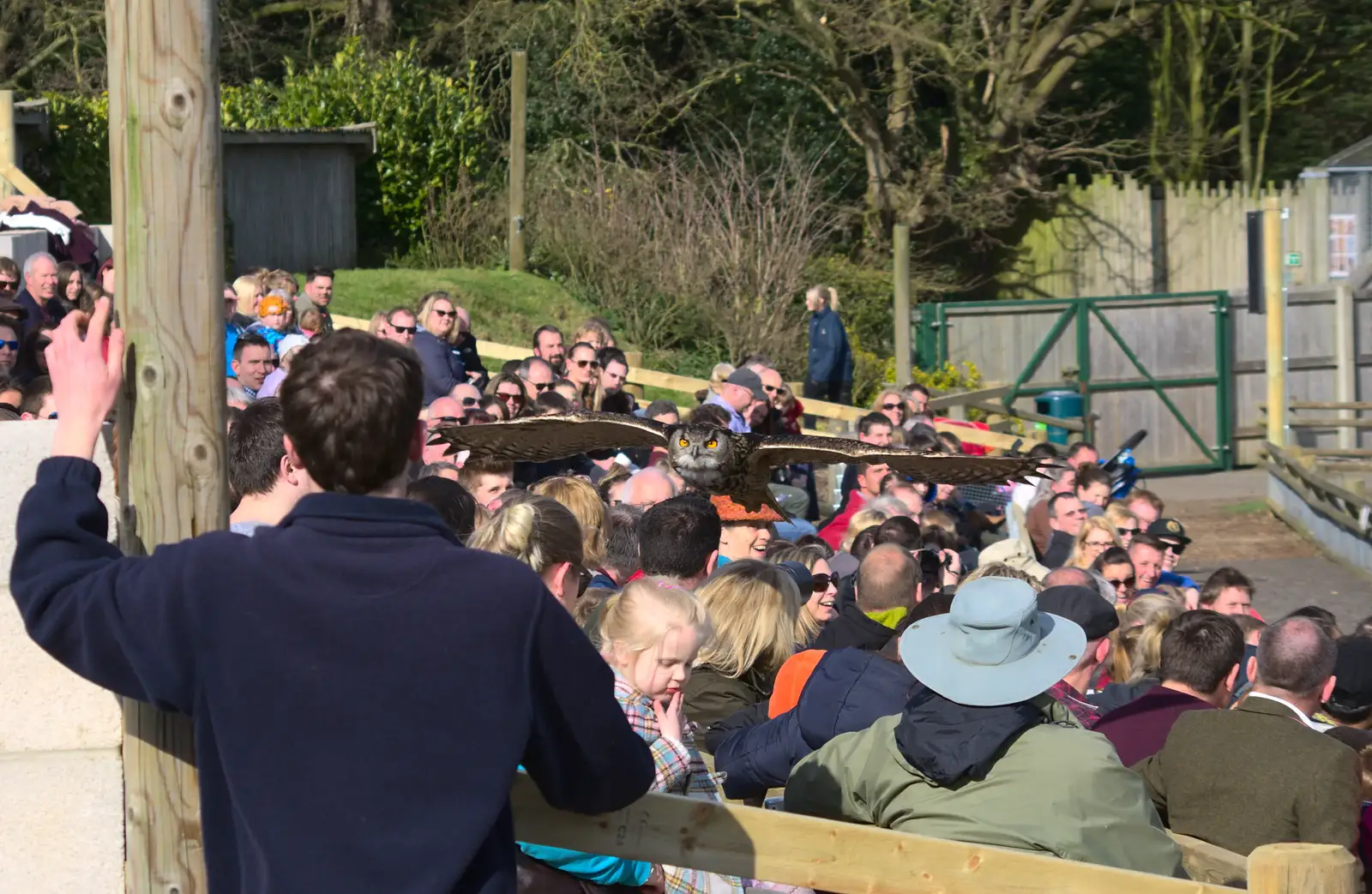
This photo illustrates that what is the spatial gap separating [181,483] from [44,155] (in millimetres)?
17923

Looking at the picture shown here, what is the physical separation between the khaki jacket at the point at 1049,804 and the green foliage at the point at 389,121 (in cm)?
1992

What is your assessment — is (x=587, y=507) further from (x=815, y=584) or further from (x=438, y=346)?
(x=438, y=346)

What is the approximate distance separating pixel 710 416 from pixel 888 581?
118 inches

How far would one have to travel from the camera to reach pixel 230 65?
25688 millimetres

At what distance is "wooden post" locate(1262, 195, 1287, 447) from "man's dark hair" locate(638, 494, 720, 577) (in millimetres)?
13510

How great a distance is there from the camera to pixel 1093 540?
890 cm

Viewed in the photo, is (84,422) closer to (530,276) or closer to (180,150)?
(180,150)

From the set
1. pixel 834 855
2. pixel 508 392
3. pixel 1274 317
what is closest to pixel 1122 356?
pixel 1274 317

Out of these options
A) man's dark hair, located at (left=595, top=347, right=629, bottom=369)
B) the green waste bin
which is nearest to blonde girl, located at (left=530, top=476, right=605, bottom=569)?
man's dark hair, located at (left=595, top=347, right=629, bottom=369)

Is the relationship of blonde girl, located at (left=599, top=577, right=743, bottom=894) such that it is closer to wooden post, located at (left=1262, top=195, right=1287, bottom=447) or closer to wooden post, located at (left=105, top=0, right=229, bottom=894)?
wooden post, located at (left=105, top=0, right=229, bottom=894)

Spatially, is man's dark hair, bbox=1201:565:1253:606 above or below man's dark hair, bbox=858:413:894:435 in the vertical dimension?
below

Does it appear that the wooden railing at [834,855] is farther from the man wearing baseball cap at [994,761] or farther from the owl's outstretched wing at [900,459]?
the owl's outstretched wing at [900,459]

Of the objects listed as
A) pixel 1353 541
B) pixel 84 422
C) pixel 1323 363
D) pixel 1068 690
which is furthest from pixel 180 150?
pixel 1323 363

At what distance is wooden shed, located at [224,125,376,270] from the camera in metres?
20.8
